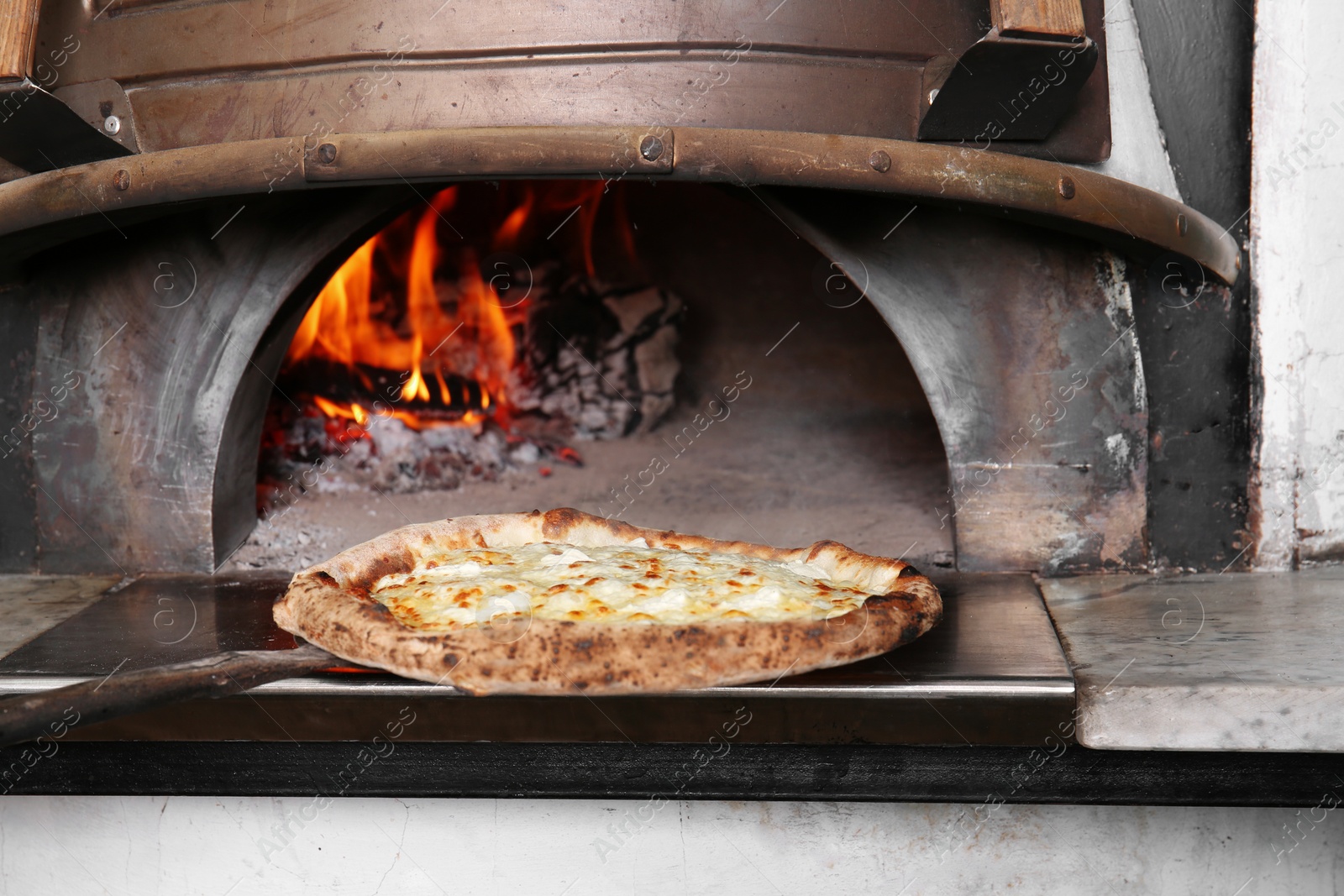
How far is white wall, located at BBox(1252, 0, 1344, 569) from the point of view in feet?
6.37

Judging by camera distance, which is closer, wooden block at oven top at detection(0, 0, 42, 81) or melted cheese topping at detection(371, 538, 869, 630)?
melted cheese topping at detection(371, 538, 869, 630)

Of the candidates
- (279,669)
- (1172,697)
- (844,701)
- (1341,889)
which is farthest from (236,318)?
(1341,889)

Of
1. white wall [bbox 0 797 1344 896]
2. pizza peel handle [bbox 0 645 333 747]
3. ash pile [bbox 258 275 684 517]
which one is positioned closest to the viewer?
pizza peel handle [bbox 0 645 333 747]

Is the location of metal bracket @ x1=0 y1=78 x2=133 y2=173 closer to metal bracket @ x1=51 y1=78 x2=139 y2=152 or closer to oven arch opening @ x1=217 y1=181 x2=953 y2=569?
metal bracket @ x1=51 y1=78 x2=139 y2=152

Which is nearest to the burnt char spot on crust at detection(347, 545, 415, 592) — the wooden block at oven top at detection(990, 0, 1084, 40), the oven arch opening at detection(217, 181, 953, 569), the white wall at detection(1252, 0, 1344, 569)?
the oven arch opening at detection(217, 181, 953, 569)

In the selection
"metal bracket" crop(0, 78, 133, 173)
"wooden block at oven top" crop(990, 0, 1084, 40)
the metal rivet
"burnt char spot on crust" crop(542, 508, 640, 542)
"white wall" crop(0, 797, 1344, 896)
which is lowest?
"white wall" crop(0, 797, 1344, 896)

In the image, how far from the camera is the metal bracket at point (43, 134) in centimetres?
172

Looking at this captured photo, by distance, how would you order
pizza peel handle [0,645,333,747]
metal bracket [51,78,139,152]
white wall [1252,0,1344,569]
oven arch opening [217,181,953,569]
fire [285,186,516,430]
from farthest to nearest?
fire [285,186,516,430] < oven arch opening [217,181,953,569] < white wall [1252,0,1344,569] < metal bracket [51,78,139,152] < pizza peel handle [0,645,333,747]

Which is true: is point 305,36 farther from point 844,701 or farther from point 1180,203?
point 1180,203

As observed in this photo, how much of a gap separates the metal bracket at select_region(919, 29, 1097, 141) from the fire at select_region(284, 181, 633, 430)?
119 centimetres

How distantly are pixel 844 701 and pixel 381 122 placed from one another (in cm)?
111

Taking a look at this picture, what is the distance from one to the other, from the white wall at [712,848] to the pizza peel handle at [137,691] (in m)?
0.38

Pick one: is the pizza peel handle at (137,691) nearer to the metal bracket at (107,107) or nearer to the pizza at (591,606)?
the pizza at (591,606)

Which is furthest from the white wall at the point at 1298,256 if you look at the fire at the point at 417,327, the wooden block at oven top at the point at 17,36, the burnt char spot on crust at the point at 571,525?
the wooden block at oven top at the point at 17,36
